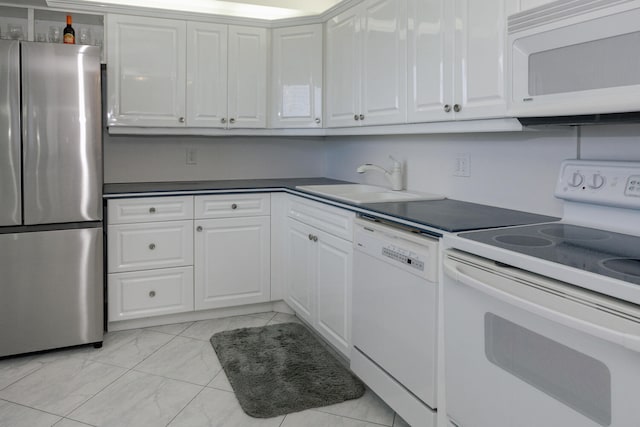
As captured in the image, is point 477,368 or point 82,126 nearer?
point 477,368

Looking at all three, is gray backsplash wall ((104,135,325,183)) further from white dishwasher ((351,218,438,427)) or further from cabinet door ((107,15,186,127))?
white dishwasher ((351,218,438,427))

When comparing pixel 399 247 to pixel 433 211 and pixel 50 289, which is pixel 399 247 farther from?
pixel 50 289

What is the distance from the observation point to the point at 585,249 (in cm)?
143

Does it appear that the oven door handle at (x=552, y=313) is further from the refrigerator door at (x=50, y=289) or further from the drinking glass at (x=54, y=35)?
the drinking glass at (x=54, y=35)

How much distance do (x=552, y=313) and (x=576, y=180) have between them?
778 millimetres

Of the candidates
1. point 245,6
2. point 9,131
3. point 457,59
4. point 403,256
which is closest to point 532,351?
point 403,256

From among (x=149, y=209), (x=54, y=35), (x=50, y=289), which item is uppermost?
(x=54, y=35)

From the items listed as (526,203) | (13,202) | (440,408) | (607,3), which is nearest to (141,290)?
(13,202)

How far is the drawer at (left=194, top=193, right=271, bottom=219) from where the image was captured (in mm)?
3166

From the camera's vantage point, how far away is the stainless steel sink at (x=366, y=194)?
101 inches

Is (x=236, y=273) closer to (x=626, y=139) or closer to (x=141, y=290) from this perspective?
(x=141, y=290)

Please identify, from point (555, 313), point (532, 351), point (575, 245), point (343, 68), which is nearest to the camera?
point (555, 313)

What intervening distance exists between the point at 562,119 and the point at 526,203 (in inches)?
20.0

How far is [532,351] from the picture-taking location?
1.34 meters
